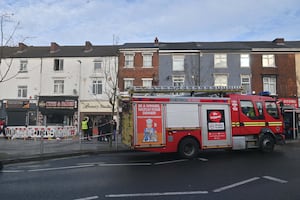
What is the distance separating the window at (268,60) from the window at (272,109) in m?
18.6

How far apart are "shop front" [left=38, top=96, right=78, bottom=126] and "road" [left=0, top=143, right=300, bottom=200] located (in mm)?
20266

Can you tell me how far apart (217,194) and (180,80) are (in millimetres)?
23951

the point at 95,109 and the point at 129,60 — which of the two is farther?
the point at 95,109

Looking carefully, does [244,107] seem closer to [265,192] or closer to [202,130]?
[202,130]

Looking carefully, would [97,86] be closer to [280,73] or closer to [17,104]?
[17,104]

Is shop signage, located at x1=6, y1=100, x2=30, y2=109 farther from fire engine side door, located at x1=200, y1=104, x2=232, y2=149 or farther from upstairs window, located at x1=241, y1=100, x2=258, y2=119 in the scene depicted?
upstairs window, located at x1=241, y1=100, x2=258, y2=119

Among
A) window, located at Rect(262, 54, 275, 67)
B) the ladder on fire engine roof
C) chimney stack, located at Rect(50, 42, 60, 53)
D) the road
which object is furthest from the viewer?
chimney stack, located at Rect(50, 42, 60, 53)

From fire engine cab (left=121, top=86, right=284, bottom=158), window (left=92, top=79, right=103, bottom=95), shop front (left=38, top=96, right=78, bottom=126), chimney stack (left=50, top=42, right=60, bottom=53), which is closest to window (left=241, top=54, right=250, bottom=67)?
window (left=92, top=79, right=103, bottom=95)

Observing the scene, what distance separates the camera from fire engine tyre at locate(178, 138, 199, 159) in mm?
10570

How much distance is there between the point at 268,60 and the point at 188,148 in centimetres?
2281

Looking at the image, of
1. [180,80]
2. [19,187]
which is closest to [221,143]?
[19,187]

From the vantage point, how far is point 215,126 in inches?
437

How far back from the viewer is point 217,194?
18.7 ft

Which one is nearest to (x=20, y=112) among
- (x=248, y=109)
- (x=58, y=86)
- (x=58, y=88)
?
(x=58, y=88)
